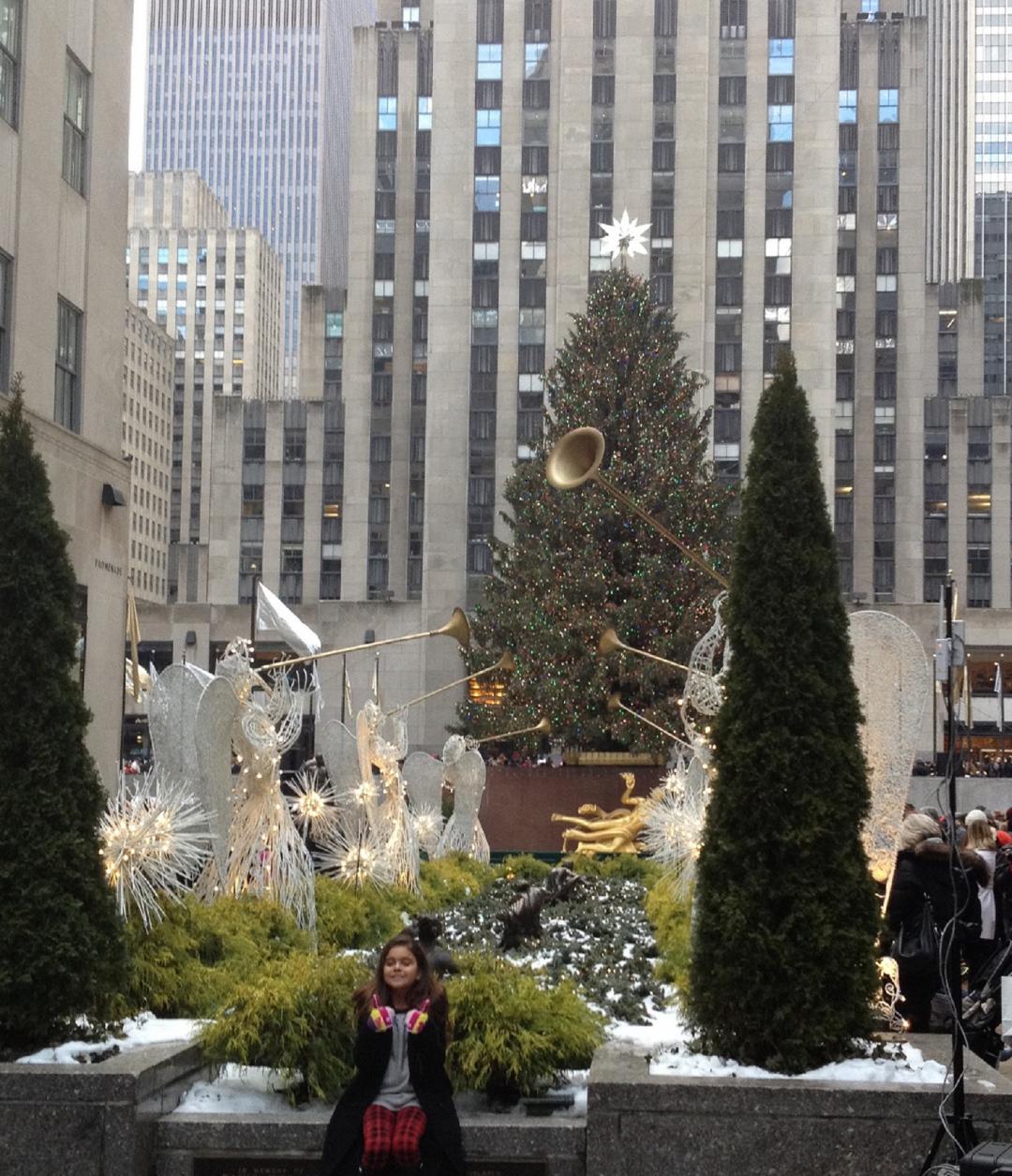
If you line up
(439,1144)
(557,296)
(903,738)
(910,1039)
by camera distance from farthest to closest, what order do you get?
(557,296)
(903,738)
(910,1039)
(439,1144)

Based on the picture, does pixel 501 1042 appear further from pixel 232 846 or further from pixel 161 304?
pixel 161 304

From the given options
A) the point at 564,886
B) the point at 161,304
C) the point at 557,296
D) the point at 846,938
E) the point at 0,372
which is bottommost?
the point at 564,886

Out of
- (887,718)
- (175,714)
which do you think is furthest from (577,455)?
(887,718)

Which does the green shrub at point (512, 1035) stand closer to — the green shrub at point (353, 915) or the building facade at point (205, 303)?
the green shrub at point (353, 915)

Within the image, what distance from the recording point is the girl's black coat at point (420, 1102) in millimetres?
6523

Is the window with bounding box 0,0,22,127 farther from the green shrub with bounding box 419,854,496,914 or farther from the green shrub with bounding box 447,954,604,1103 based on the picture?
the green shrub with bounding box 447,954,604,1103

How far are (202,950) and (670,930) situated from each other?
189 inches

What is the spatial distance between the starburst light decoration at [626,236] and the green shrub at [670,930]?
51.2m

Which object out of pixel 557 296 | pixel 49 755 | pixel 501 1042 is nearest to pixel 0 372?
pixel 49 755

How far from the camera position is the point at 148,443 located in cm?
13900

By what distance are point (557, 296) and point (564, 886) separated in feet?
171

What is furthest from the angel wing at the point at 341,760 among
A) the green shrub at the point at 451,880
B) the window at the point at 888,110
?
the window at the point at 888,110

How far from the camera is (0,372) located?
70.0 feet

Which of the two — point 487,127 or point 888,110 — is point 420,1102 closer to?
point 487,127
